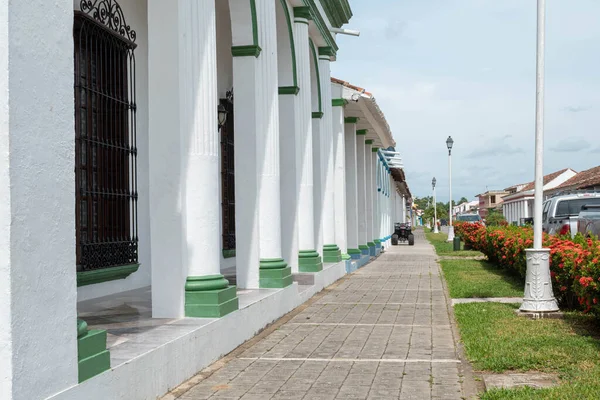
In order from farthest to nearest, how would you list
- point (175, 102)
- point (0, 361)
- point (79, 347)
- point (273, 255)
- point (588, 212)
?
point (588, 212), point (273, 255), point (175, 102), point (79, 347), point (0, 361)

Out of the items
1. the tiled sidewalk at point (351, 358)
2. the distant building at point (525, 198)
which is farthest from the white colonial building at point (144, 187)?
the distant building at point (525, 198)

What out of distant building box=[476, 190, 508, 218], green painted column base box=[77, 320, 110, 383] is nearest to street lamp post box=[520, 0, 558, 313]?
green painted column base box=[77, 320, 110, 383]

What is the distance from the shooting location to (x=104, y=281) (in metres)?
8.94

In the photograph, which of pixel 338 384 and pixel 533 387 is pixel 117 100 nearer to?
pixel 338 384

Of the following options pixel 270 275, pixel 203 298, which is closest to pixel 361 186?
pixel 270 275

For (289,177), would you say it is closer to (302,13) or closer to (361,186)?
(302,13)

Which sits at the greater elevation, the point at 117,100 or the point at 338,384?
the point at 117,100

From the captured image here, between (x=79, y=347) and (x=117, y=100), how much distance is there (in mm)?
5181

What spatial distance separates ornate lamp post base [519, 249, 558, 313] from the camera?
9984 millimetres

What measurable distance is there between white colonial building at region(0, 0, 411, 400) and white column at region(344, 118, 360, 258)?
18.7 ft

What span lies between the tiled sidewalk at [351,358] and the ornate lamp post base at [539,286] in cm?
116

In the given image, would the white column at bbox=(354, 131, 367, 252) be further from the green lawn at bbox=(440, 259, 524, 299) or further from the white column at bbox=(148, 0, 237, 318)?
the white column at bbox=(148, 0, 237, 318)

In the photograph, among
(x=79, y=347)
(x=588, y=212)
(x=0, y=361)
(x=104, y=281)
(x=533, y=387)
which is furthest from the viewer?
(x=588, y=212)

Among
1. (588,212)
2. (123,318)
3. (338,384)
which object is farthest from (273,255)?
(588,212)
